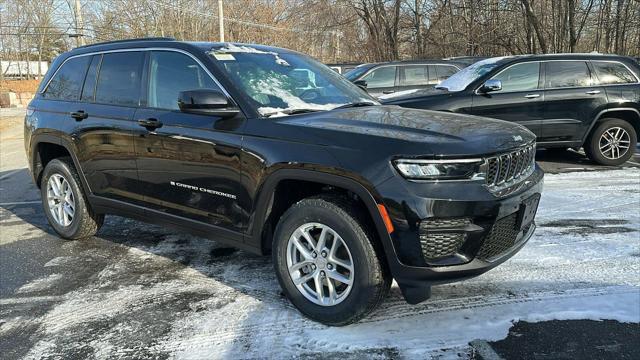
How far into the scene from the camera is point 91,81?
15.6 ft

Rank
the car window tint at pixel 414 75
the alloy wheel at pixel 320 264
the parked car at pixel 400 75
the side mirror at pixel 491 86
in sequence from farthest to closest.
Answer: the car window tint at pixel 414 75 < the parked car at pixel 400 75 < the side mirror at pixel 491 86 < the alloy wheel at pixel 320 264

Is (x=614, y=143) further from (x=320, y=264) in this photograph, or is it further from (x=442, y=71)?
(x=320, y=264)

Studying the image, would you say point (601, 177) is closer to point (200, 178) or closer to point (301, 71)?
point (301, 71)

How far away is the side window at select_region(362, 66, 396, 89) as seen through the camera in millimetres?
11336

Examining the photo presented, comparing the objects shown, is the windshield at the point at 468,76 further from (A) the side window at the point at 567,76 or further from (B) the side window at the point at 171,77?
(B) the side window at the point at 171,77

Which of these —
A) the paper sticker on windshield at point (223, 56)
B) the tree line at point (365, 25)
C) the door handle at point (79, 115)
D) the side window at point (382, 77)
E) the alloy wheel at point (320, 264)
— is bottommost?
the alloy wheel at point (320, 264)

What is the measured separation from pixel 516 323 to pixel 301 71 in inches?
96.8

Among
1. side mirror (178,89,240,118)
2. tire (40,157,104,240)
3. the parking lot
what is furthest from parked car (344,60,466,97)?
side mirror (178,89,240,118)

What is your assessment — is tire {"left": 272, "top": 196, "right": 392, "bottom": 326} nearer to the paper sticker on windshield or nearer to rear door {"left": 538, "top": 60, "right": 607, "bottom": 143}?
the paper sticker on windshield

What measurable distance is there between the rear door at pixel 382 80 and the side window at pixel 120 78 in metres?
7.42

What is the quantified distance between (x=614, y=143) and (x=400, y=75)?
15.9 feet

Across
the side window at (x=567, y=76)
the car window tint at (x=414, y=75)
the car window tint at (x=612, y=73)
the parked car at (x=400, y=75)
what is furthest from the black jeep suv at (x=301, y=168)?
the car window tint at (x=414, y=75)

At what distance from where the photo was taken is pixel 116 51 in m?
4.55

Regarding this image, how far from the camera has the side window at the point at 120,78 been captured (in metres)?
4.27
